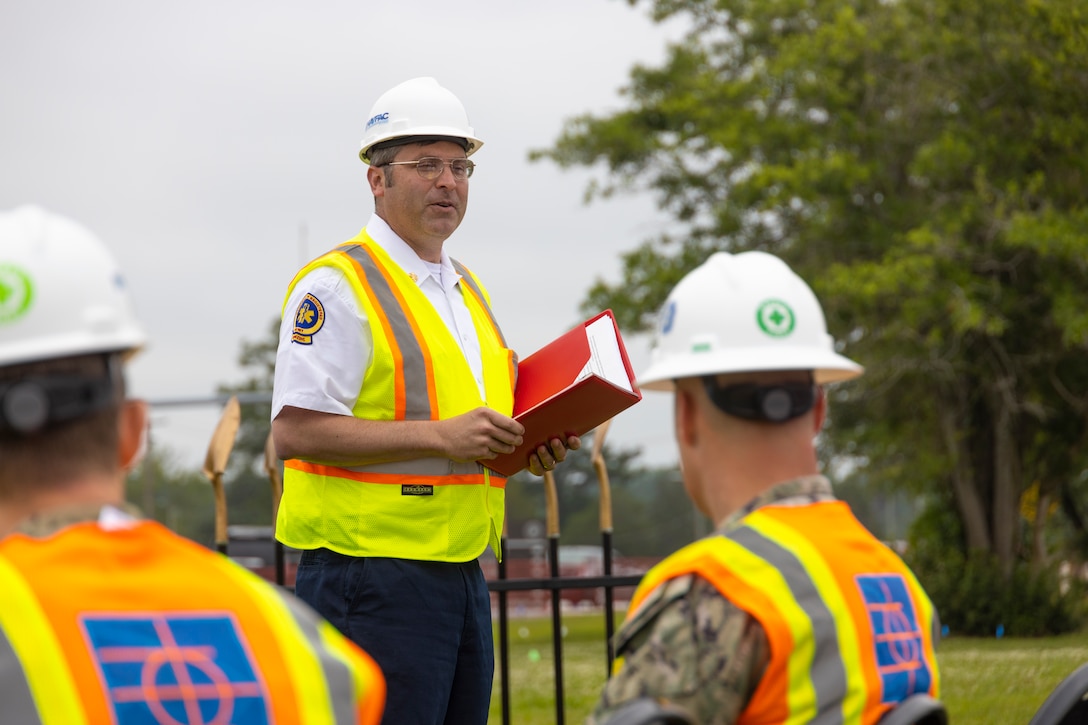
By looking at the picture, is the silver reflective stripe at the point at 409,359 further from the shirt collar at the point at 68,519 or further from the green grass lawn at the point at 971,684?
the green grass lawn at the point at 971,684

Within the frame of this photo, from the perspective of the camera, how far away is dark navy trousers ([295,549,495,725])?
3775 mm

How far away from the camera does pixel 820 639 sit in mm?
2158

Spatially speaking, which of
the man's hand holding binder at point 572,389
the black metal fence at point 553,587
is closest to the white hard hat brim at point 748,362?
the man's hand holding binder at point 572,389

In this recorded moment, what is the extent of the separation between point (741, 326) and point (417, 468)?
5.50ft

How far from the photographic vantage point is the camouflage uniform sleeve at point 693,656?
207 cm

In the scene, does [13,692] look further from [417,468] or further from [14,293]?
[417,468]

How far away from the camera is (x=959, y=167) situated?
1725 cm

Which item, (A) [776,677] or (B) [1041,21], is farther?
(B) [1041,21]

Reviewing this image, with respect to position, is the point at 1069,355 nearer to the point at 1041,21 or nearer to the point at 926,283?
the point at 926,283

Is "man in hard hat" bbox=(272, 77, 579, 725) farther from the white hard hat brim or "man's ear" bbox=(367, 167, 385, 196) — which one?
the white hard hat brim

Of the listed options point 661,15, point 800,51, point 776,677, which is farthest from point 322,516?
point 661,15

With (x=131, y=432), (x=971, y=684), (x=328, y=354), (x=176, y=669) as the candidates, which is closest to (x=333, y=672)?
(x=176, y=669)

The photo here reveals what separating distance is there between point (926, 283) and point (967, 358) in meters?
2.23

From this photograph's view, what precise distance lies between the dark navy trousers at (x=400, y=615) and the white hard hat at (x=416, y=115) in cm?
131
